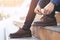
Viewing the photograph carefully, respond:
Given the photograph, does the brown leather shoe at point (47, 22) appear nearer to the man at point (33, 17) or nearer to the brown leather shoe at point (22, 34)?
the man at point (33, 17)

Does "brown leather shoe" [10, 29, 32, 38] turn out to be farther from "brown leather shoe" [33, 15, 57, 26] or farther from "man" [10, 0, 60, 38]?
"brown leather shoe" [33, 15, 57, 26]

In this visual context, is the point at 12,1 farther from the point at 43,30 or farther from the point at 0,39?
the point at 43,30

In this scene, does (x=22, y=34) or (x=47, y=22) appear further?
(x=22, y=34)

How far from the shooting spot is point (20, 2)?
2.35 metres

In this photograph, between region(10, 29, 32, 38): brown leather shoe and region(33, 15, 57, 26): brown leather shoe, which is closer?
region(33, 15, 57, 26): brown leather shoe

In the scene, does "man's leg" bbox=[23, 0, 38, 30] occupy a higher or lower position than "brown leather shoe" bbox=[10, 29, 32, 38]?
higher

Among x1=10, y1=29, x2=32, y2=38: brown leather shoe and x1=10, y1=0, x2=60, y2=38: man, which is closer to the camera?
x1=10, y1=0, x2=60, y2=38: man

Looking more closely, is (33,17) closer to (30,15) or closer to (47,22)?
(30,15)

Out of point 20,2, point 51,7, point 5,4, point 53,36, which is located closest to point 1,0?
point 5,4

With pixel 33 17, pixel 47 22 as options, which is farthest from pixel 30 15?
pixel 47 22

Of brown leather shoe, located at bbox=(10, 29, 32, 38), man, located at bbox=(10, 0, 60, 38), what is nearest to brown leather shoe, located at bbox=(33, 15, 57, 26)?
man, located at bbox=(10, 0, 60, 38)

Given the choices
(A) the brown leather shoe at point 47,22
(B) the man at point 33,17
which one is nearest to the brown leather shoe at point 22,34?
(B) the man at point 33,17

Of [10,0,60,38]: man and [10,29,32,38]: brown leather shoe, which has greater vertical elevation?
[10,0,60,38]: man

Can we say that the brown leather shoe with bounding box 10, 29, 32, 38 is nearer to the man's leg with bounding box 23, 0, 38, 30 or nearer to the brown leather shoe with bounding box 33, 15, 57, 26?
the man's leg with bounding box 23, 0, 38, 30
